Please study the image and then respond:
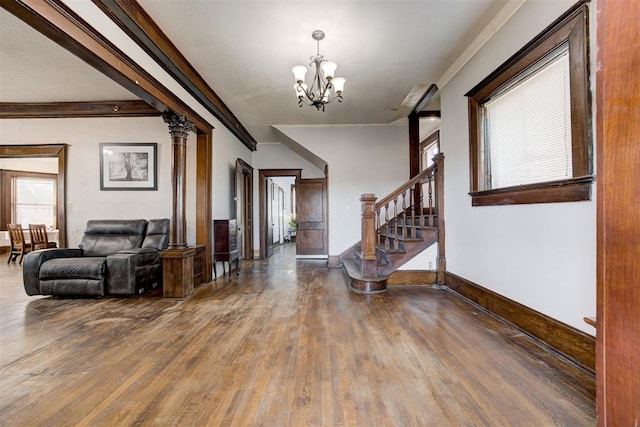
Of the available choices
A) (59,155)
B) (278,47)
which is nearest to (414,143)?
(278,47)

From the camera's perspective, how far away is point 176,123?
12.5ft

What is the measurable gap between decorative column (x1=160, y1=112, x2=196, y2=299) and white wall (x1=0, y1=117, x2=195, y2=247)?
1.07 meters

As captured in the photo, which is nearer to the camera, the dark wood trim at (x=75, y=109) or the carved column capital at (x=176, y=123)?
the carved column capital at (x=176, y=123)

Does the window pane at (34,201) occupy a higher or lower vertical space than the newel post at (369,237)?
higher

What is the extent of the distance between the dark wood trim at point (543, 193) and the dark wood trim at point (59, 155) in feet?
20.2

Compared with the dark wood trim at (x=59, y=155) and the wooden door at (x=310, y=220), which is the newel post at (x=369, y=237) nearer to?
the wooden door at (x=310, y=220)

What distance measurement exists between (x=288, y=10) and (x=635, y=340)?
303cm

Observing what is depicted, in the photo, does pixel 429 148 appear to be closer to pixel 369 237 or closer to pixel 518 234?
pixel 369 237

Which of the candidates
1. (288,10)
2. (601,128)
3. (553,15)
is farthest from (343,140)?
(601,128)

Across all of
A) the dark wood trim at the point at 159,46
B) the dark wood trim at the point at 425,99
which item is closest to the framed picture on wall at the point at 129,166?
the dark wood trim at the point at 159,46

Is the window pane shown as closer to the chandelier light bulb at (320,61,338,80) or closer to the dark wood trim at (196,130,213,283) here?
the dark wood trim at (196,130,213,283)

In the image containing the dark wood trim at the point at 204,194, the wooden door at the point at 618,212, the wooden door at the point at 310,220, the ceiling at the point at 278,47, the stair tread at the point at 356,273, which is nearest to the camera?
the wooden door at the point at 618,212

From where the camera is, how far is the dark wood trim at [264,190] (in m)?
7.17

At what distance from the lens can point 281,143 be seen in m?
7.07
